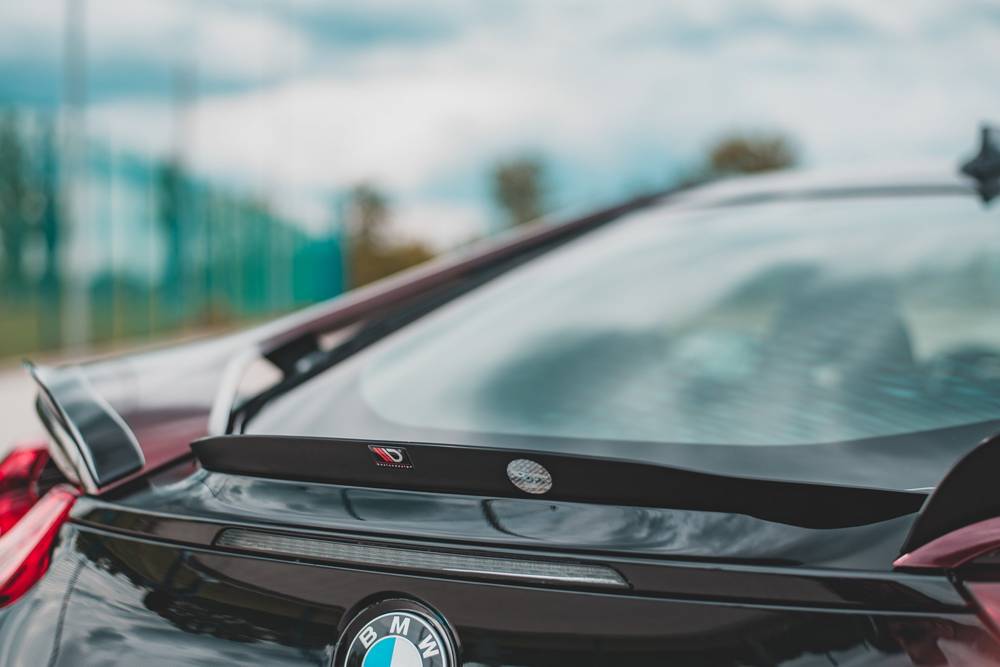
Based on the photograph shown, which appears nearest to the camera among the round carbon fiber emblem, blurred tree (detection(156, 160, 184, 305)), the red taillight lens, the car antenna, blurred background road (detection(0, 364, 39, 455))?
the round carbon fiber emblem

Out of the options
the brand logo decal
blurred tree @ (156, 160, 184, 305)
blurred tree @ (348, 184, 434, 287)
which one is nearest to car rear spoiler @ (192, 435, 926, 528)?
the brand logo decal

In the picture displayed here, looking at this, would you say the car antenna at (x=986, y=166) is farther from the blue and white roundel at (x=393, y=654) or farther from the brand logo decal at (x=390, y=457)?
the blue and white roundel at (x=393, y=654)

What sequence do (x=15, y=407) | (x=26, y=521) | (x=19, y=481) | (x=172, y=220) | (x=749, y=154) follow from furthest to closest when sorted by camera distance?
(x=749, y=154)
(x=172, y=220)
(x=15, y=407)
(x=19, y=481)
(x=26, y=521)

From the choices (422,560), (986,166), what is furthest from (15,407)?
(422,560)

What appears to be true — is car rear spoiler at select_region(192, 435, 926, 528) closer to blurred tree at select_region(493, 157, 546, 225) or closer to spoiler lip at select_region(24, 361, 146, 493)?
spoiler lip at select_region(24, 361, 146, 493)

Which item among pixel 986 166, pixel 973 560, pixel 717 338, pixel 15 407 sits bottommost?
pixel 15 407

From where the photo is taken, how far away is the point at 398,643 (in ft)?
3.29

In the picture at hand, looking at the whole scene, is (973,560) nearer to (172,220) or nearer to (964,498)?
(964,498)

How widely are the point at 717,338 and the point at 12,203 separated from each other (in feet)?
63.9

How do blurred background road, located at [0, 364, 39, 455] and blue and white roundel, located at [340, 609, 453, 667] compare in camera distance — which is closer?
blue and white roundel, located at [340, 609, 453, 667]

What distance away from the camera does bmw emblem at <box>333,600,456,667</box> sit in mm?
989

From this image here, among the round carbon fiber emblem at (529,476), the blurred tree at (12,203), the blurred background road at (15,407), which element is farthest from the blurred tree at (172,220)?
the round carbon fiber emblem at (529,476)

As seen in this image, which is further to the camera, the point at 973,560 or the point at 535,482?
the point at 535,482

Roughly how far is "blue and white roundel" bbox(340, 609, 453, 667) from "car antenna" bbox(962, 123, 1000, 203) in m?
1.52
